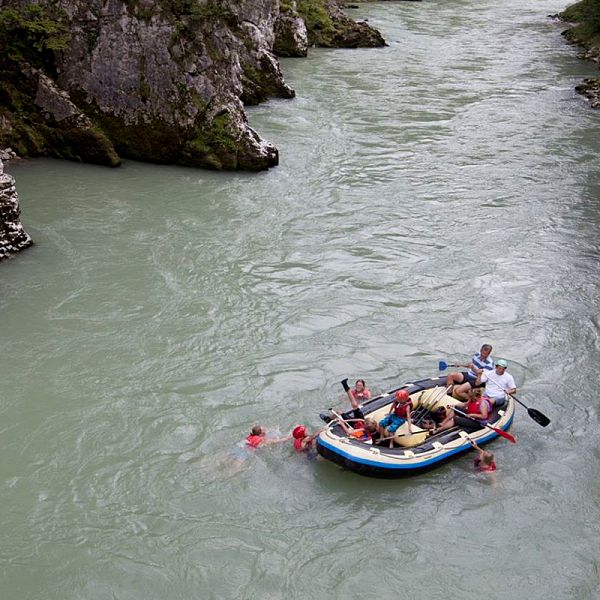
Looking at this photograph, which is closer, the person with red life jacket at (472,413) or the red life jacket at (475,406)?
the person with red life jacket at (472,413)

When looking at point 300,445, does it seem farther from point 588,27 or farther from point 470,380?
point 588,27

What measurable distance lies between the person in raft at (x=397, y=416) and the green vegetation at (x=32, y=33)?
49.2 ft

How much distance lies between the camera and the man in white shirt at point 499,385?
1215cm

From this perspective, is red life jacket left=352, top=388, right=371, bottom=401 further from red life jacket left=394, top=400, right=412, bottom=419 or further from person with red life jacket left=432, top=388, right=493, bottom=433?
person with red life jacket left=432, top=388, right=493, bottom=433

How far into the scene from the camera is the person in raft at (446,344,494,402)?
1229cm

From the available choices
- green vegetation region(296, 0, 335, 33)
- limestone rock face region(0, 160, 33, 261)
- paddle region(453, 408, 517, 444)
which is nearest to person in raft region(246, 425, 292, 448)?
paddle region(453, 408, 517, 444)

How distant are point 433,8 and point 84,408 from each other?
50.8m

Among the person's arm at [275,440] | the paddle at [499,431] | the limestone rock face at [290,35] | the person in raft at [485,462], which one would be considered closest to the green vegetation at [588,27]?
the limestone rock face at [290,35]

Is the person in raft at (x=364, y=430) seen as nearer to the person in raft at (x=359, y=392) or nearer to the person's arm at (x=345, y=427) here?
the person's arm at (x=345, y=427)

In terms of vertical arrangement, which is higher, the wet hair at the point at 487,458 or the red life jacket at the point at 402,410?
the red life jacket at the point at 402,410

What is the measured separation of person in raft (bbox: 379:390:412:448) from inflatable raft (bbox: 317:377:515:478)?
9cm

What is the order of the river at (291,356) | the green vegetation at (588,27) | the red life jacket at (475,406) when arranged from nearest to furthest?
the river at (291,356), the red life jacket at (475,406), the green vegetation at (588,27)

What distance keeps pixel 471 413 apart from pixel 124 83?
568 inches

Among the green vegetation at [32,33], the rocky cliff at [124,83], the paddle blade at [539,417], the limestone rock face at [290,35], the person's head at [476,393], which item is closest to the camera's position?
the paddle blade at [539,417]
